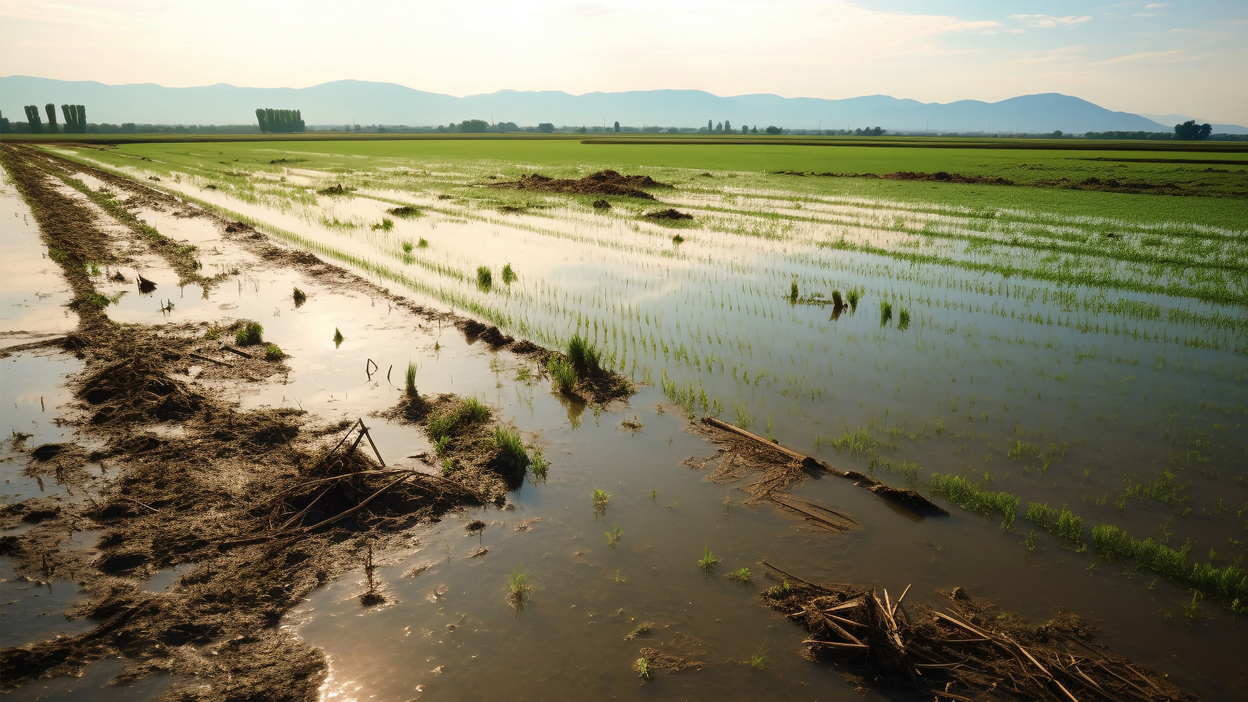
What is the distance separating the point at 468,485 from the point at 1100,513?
5.20 meters

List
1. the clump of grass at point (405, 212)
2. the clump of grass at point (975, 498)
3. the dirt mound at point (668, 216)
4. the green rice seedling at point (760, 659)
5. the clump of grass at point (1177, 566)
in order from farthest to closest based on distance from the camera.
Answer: the clump of grass at point (405, 212)
the dirt mound at point (668, 216)
the clump of grass at point (975, 498)
the clump of grass at point (1177, 566)
the green rice seedling at point (760, 659)

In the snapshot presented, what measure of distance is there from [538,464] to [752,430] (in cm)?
226

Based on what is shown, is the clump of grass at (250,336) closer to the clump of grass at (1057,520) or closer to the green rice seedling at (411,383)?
the green rice seedling at (411,383)

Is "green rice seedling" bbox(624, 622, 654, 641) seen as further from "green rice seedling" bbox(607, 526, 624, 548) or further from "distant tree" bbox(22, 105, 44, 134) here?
"distant tree" bbox(22, 105, 44, 134)

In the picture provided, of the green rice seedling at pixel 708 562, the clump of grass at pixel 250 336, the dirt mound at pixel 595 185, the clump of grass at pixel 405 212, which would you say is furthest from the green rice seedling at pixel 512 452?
the dirt mound at pixel 595 185

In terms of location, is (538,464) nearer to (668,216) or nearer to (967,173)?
(668,216)

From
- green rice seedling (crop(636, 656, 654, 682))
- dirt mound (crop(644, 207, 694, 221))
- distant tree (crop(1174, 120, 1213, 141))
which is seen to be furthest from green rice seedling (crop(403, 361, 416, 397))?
distant tree (crop(1174, 120, 1213, 141))

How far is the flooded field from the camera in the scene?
12.1 ft

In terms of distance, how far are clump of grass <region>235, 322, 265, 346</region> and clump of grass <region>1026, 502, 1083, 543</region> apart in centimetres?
934

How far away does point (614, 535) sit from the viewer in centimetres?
467

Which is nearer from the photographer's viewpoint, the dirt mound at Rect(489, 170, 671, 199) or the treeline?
the dirt mound at Rect(489, 170, 671, 199)

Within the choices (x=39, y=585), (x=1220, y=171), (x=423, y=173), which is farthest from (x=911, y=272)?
(x=1220, y=171)

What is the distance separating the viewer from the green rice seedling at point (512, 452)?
5.57 meters

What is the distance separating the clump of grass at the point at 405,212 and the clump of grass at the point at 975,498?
19.4 metres
